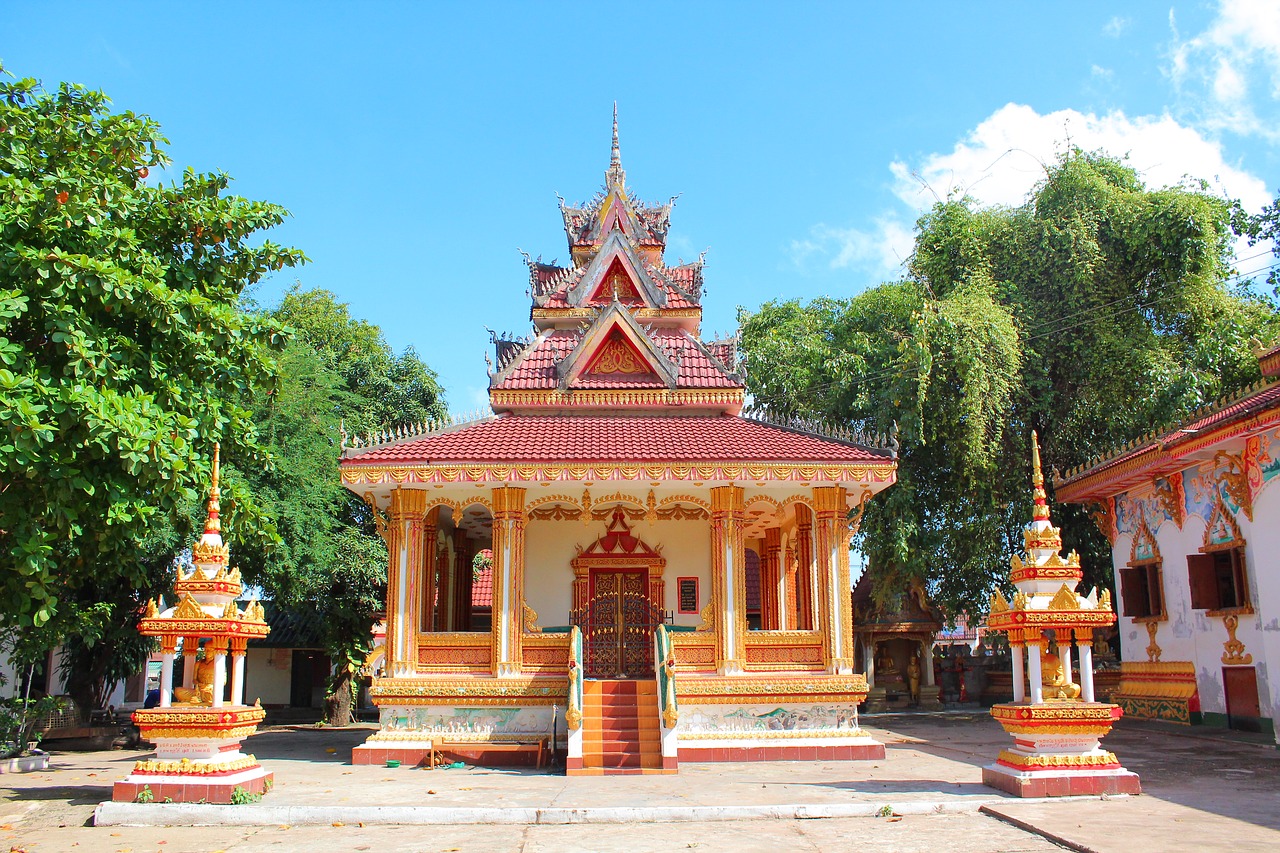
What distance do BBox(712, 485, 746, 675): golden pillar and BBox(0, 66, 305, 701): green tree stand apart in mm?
7249

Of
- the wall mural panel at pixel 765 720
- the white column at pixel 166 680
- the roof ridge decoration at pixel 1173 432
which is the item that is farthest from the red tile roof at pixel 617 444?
the roof ridge decoration at pixel 1173 432

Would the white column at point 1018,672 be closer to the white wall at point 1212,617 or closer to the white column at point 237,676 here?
the white wall at point 1212,617

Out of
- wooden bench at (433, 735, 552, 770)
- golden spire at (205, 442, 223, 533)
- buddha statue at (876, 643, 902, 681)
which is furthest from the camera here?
buddha statue at (876, 643, 902, 681)

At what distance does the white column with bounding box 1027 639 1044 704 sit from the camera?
35.2ft

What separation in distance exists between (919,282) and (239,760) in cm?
1897

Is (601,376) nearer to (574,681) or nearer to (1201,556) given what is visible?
(574,681)

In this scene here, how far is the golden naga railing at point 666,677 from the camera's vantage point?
43.0ft

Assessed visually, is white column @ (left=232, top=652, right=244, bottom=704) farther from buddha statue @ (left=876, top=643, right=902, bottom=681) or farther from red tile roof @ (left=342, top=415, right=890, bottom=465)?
buddha statue @ (left=876, top=643, right=902, bottom=681)

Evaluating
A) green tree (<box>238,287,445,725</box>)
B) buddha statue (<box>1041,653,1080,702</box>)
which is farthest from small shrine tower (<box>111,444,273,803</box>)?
buddha statue (<box>1041,653,1080,702</box>)

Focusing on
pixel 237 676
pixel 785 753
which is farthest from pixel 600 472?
pixel 237 676

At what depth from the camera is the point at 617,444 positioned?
15633mm

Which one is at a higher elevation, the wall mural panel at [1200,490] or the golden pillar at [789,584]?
the wall mural panel at [1200,490]

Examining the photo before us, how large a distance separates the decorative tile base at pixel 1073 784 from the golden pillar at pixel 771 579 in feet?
32.0

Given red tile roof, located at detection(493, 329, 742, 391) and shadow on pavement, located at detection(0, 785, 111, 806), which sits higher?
red tile roof, located at detection(493, 329, 742, 391)
